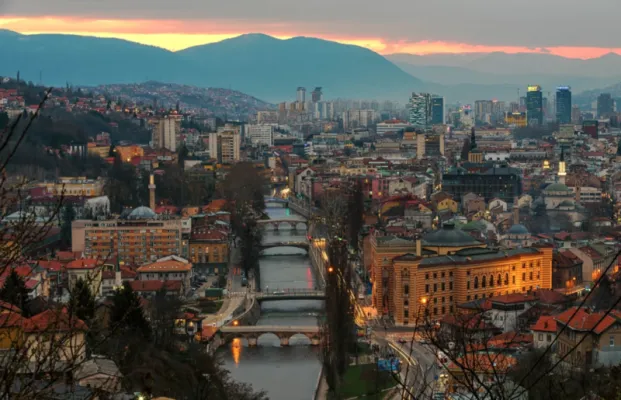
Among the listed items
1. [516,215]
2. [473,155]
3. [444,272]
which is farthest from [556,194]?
[444,272]

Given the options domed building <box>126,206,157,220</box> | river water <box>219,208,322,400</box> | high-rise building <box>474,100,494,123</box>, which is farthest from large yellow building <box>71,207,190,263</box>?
high-rise building <box>474,100,494,123</box>

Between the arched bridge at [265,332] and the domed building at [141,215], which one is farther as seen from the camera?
the domed building at [141,215]

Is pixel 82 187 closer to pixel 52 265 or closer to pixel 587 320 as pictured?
pixel 52 265

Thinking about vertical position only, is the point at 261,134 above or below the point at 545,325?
below

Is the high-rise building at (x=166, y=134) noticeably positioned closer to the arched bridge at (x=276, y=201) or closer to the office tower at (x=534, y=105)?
the arched bridge at (x=276, y=201)

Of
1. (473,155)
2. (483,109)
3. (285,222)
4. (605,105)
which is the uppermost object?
(605,105)

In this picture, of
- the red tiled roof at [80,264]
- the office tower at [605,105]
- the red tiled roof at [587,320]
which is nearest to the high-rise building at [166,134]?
the red tiled roof at [80,264]
